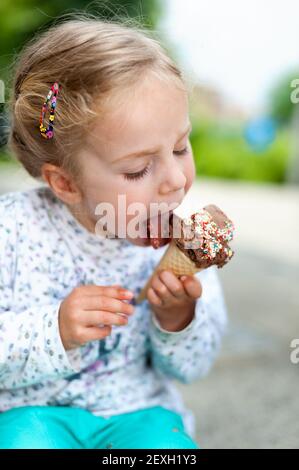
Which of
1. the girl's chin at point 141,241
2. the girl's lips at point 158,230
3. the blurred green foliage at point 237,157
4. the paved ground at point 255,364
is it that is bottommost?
the blurred green foliage at point 237,157

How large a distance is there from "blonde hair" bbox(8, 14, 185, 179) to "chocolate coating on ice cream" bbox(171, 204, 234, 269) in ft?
0.77

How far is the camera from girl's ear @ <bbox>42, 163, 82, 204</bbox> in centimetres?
126

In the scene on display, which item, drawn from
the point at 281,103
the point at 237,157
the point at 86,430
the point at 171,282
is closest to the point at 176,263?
the point at 171,282

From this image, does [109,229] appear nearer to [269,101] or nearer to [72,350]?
[72,350]

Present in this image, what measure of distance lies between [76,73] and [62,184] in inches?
9.2

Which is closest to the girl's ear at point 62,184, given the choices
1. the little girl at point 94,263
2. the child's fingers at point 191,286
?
the little girl at point 94,263

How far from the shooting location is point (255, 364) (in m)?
2.25

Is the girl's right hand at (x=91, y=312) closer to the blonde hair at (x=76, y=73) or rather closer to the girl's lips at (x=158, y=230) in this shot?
the girl's lips at (x=158, y=230)

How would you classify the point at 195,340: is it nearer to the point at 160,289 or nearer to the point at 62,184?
the point at 160,289

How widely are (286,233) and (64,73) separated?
4041mm

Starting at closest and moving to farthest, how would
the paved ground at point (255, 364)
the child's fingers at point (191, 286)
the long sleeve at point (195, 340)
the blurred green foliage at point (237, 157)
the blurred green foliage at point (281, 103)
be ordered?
1. the child's fingers at point (191, 286)
2. the long sleeve at point (195, 340)
3. the paved ground at point (255, 364)
4. the blurred green foliage at point (237, 157)
5. the blurred green foliage at point (281, 103)

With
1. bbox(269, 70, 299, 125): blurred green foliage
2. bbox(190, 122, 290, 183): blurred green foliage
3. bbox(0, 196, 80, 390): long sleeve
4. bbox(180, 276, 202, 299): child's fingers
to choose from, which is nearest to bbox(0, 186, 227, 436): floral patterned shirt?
bbox(0, 196, 80, 390): long sleeve

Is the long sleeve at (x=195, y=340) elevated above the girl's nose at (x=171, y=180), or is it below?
below

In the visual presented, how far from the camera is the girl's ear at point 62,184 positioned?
1.26m
